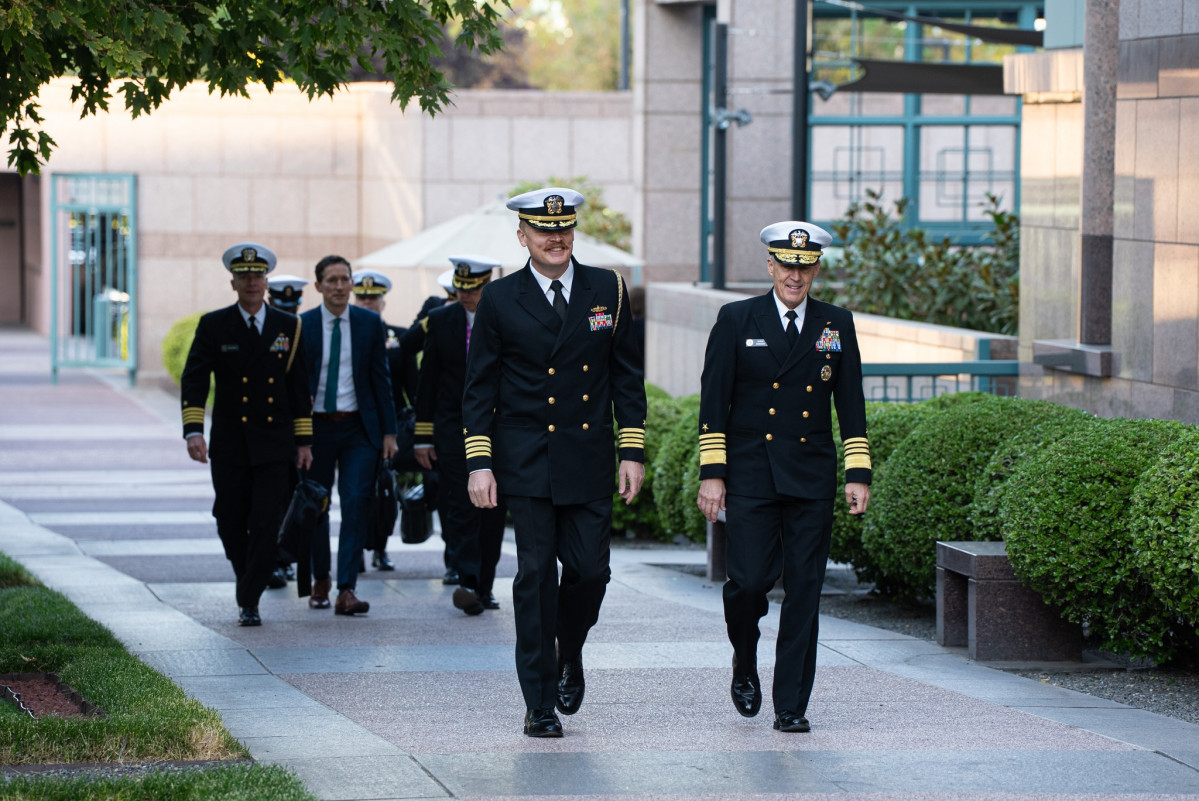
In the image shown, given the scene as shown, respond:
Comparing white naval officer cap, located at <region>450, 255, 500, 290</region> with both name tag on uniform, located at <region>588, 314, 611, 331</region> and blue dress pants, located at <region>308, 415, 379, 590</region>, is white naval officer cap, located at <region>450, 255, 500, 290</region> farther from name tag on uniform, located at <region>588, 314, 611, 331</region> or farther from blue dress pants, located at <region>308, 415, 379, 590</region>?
name tag on uniform, located at <region>588, 314, 611, 331</region>

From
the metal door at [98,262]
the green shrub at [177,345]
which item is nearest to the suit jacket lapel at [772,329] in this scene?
the green shrub at [177,345]

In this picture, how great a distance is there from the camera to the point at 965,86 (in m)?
18.2

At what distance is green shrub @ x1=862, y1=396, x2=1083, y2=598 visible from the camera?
879cm

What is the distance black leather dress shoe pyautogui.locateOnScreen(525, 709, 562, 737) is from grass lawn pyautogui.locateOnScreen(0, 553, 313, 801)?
1.09m

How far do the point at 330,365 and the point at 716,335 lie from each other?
3790mm

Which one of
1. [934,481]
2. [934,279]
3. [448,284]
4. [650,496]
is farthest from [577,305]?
[934,279]

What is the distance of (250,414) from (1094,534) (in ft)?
14.3

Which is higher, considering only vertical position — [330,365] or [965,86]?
[965,86]

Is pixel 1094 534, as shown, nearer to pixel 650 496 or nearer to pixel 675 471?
pixel 675 471

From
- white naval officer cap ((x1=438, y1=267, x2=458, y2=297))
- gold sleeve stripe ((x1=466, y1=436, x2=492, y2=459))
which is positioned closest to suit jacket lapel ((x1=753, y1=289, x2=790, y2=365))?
gold sleeve stripe ((x1=466, y1=436, x2=492, y2=459))

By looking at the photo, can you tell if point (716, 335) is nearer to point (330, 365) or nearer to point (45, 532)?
point (330, 365)

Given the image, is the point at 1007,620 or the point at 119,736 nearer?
the point at 119,736

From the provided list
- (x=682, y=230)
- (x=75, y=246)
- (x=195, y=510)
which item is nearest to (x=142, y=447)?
(x=195, y=510)

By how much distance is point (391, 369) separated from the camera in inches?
441
